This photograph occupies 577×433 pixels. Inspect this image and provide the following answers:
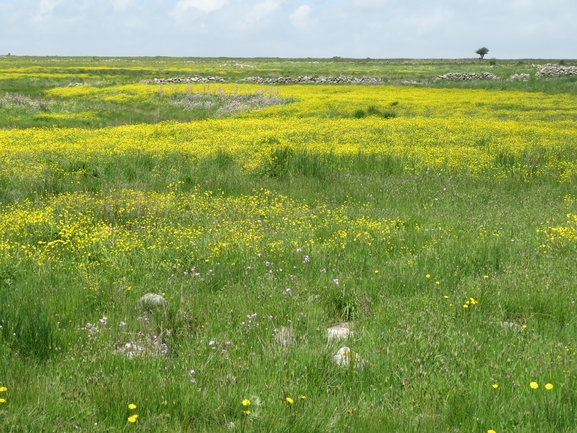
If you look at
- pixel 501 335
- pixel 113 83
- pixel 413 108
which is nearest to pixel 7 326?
pixel 501 335

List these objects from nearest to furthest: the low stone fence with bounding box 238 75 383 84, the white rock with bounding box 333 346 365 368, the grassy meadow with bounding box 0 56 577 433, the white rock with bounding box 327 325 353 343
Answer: the grassy meadow with bounding box 0 56 577 433
the white rock with bounding box 333 346 365 368
the white rock with bounding box 327 325 353 343
the low stone fence with bounding box 238 75 383 84

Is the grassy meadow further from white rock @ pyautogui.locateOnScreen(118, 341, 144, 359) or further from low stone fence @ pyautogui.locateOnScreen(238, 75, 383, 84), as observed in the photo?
low stone fence @ pyautogui.locateOnScreen(238, 75, 383, 84)

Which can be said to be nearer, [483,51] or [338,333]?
[338,333]

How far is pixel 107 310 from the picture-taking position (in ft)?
16.8

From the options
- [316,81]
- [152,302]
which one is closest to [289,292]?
[152,302]

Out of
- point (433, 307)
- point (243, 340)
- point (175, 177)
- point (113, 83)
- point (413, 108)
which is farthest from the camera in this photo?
point (113, 83)

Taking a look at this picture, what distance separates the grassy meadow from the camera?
343 cm

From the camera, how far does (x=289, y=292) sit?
550 centimetres

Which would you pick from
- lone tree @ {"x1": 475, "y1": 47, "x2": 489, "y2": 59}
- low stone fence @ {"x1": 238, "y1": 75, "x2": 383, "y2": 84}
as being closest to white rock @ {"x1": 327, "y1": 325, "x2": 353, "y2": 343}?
low stone fence @ {"x1": 238, "y1": 75, "x2": 383, "y2": 84}

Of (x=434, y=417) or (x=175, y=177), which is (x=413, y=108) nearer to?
(x=175, y=177)

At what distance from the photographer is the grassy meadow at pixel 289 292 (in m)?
3.43

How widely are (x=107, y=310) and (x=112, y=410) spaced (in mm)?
1988

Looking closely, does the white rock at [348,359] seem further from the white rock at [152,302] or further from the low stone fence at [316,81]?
the low stone fence at [316,81]

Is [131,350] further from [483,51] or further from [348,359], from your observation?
[483,51]
